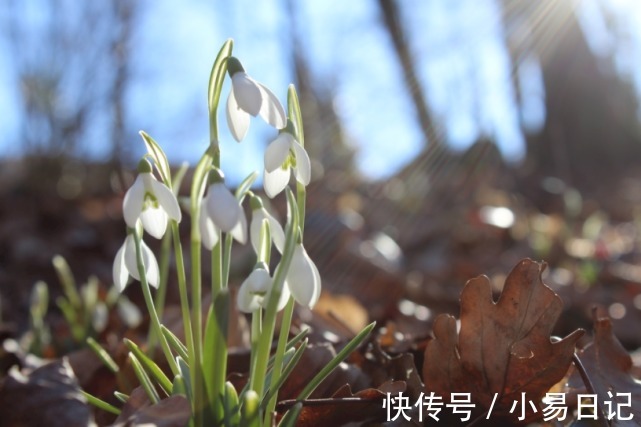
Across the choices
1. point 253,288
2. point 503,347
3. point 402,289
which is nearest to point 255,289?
point 253,288

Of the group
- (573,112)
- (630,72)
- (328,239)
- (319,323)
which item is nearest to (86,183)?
(328,239)

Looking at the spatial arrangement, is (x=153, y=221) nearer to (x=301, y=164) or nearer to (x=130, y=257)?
(x=130, y=257)

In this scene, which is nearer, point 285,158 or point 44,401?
point 285,158

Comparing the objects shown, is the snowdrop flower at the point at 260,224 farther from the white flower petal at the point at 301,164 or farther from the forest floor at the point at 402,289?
the forest floor at the point at 402,289

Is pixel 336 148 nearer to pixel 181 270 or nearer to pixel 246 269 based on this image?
pixel 246 269

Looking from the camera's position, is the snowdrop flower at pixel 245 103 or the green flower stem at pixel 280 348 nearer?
the snowdrop flower at pixel 245 103

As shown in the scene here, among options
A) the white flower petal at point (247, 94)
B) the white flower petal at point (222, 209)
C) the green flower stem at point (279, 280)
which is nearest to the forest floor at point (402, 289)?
the green flower stem at point (279, 280)

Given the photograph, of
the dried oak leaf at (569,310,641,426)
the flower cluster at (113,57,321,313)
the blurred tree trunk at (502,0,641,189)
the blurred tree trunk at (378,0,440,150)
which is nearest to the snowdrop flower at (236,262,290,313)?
the flower cluster at (113,57,321,313)
